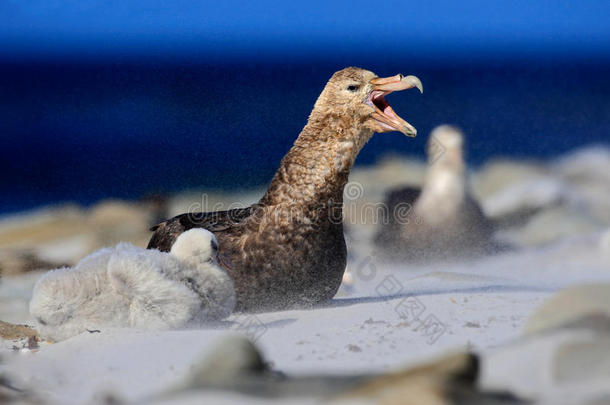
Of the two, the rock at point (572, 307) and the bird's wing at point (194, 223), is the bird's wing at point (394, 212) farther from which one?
the rock at point (572, 307)

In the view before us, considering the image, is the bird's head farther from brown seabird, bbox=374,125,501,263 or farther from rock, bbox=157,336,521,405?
brown seabird, bbox=374,125,501,263

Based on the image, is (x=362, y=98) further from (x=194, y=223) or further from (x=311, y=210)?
(x=194, y=223)

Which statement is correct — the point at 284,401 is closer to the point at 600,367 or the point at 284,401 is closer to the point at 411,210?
the point at 600,367

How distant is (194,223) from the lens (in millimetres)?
5168

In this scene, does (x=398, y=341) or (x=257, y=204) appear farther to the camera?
(x=257, y=204)

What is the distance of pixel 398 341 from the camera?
379 centimetres

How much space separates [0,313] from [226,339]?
351 cm

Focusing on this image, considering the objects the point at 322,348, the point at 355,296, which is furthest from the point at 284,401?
the point at 355,296

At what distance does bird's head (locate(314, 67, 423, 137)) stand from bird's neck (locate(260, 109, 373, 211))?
0.18ft

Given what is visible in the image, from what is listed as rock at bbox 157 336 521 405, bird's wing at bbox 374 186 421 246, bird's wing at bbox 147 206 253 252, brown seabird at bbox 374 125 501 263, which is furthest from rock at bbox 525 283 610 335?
bird's wing at bbox 374 186 421 246

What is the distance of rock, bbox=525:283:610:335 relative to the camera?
2.96m

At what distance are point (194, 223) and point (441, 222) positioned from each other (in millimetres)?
2849

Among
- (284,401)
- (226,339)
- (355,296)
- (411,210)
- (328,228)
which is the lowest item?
(284,401)

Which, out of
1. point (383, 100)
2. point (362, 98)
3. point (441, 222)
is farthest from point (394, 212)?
point (362, 98)
